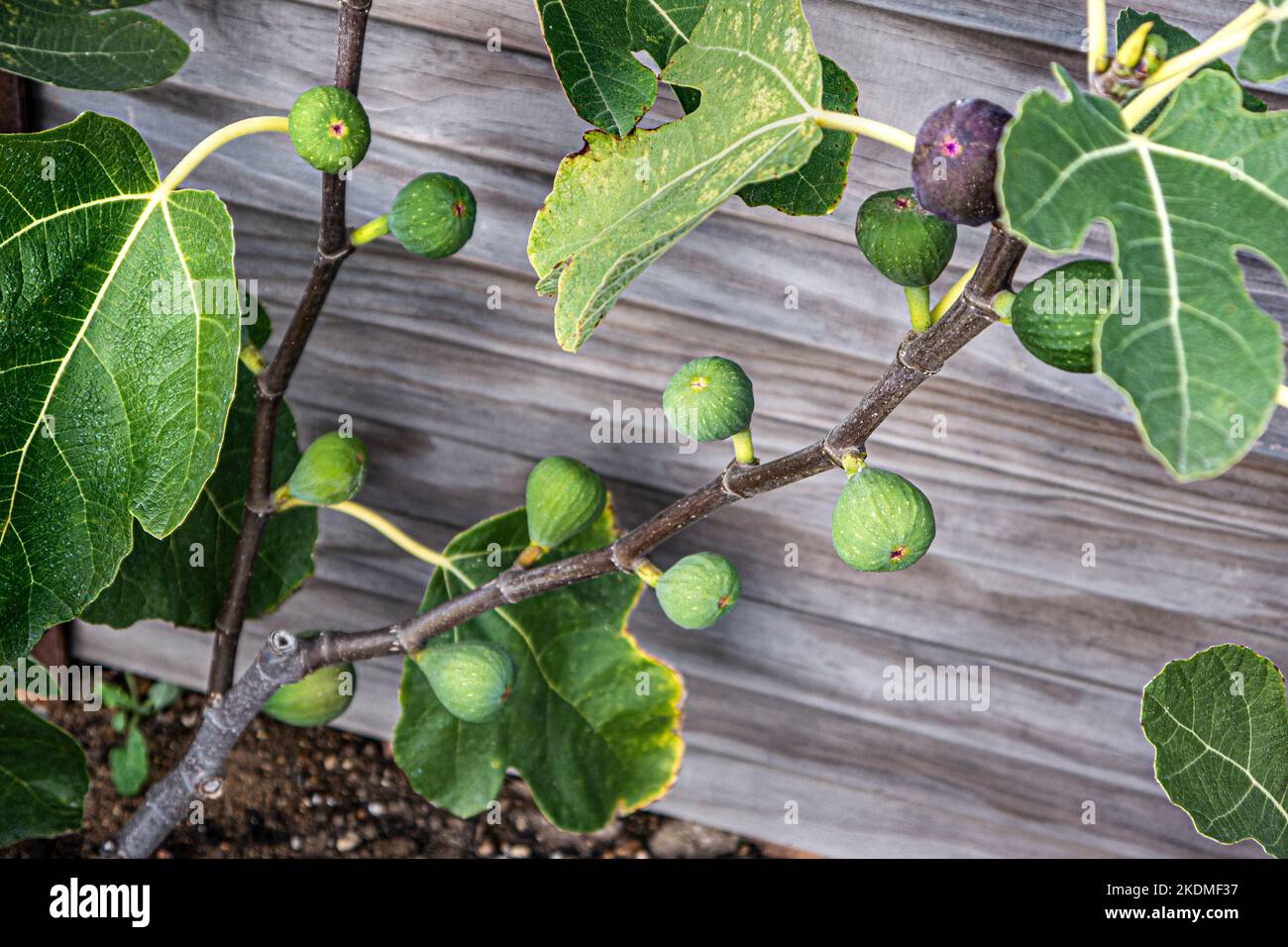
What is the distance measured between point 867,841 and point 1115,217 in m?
1.25

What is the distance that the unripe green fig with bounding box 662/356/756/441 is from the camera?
0.73m

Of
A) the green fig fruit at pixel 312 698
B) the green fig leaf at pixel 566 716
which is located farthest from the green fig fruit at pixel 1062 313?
the green fig fruit at pixel 312 698

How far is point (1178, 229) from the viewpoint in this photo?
45 cm

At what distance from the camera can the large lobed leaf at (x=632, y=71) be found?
0.70 metres

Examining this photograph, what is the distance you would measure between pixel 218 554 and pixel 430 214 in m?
0.52

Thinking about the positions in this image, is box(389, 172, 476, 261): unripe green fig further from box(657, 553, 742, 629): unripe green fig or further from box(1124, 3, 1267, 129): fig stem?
box(1124, 3, 1267, 129): fig stem

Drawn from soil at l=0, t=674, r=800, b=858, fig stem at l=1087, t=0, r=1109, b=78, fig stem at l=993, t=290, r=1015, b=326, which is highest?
fig stem at l=1087, t=0, r=1109, b=78

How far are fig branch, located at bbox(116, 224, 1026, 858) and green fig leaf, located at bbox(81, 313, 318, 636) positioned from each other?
0.37 feet

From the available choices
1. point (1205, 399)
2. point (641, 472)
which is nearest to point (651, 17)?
point (1205, 399)

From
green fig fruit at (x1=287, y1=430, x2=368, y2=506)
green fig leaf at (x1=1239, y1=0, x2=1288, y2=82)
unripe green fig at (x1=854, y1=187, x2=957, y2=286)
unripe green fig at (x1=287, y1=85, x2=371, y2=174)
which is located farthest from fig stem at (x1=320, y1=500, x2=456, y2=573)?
green fig leaf at (x1=1239, y1=0, x2=1288, y2=82)

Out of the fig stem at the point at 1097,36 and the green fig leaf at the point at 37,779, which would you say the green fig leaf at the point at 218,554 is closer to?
the green fig leaf at the point at 37,779

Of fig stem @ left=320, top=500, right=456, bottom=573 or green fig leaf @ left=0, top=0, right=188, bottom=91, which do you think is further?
fig stem @ left=320, top=500, right=456, bottom=573

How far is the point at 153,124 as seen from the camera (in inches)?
41.6

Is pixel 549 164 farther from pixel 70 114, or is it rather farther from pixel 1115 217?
pixel 1115 217
